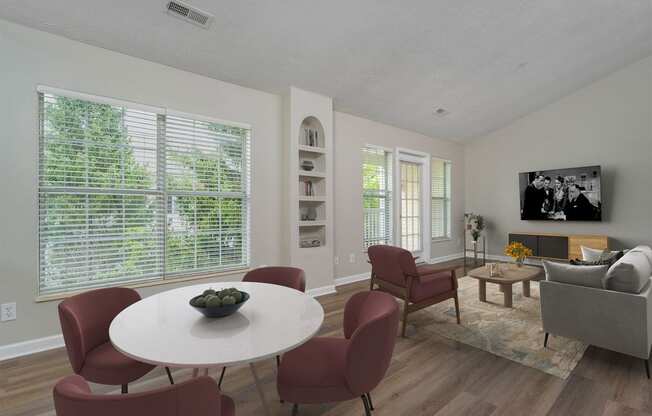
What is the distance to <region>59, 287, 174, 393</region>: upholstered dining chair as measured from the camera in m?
1.49

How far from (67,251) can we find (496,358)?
12.5ft

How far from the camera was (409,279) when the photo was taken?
283 cm

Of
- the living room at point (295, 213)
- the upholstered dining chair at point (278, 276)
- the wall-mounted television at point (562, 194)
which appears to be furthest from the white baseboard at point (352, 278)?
the wall-mounted television at point (562, 194)

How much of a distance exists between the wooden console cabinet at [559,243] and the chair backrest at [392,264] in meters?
4.16

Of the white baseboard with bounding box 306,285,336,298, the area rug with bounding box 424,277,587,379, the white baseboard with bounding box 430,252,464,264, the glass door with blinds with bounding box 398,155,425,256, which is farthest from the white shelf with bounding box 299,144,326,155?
the white baseboard with bounding box 430,252,464,264

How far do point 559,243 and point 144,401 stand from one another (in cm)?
663

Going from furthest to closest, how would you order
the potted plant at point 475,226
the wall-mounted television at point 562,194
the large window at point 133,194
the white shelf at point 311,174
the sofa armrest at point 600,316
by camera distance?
the potted plant at point 475,226
the wall-mounted television at point 562,194
the white shelf at point 311,174
the large window at point 133,194
the sofa armrest at point 600,316

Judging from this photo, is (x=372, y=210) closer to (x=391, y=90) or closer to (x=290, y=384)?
(x=391, y=90)

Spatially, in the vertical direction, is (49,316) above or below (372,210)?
below

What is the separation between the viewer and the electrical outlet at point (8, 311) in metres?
2.47

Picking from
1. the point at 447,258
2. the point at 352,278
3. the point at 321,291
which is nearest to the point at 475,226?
the point at 447,258

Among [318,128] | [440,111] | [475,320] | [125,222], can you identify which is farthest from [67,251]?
[440,111]

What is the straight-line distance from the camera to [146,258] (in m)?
3.13

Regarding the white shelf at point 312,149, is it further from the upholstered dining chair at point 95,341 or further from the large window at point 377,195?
the upholstered dining chair at point 95,341
